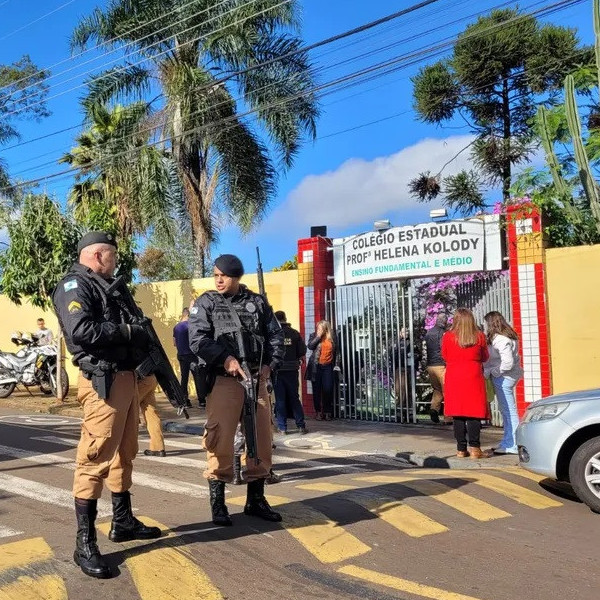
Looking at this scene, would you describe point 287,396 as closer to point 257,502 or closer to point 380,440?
point 380,440

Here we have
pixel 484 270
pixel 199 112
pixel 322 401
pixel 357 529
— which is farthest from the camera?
pixel 199 112

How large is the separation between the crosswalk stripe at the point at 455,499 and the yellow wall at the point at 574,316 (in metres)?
4.77

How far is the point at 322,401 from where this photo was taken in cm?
1289

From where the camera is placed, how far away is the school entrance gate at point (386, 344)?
12.3 metres

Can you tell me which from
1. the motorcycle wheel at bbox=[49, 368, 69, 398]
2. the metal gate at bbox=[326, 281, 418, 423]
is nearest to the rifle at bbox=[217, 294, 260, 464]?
the metal gate at bbox=[326, 281, 418, 423]

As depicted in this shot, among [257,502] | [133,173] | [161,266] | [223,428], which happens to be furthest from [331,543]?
[161,266]

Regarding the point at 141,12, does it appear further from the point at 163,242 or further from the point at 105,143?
the point at 163,242

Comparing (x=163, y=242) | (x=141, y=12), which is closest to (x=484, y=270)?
(x=163, y=242)

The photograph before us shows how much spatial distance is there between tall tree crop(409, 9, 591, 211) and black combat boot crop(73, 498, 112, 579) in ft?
59.9

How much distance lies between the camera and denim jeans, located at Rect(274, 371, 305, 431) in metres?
10.8

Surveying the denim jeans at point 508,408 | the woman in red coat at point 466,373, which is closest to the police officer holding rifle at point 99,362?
the woman in red coat at point 466,373

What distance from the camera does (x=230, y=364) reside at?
498 cm

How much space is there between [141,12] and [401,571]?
17.2 meters

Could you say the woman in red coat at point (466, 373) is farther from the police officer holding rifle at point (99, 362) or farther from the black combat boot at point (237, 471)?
the police officer holding rifle at point (99, 362)
